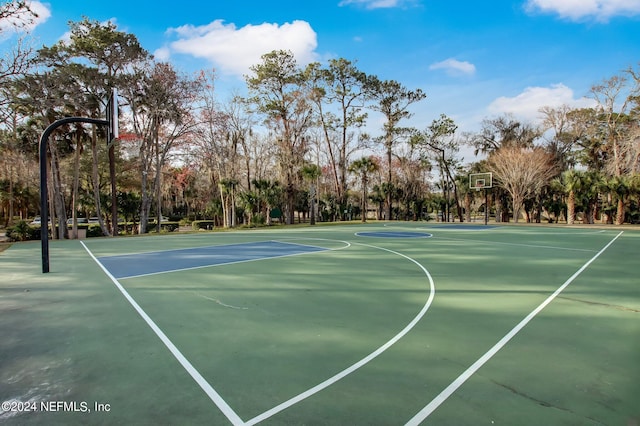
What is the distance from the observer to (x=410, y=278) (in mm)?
7574

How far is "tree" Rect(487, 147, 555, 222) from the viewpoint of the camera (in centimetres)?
3039

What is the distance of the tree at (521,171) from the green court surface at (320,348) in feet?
83.0

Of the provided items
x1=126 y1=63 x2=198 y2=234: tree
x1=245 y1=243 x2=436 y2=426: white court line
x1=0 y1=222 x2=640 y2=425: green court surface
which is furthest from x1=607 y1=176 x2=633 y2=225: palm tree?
x1=126 y1=63 x2=198 y2=234: tree

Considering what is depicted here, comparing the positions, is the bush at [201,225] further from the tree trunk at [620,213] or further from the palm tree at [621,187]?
the tree trunk at [620,213]

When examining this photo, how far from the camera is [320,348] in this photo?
12.9ft

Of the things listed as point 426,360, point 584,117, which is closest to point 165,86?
point 426,360

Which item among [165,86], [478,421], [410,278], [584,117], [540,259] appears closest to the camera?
[478,421]

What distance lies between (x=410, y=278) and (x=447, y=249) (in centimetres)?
554

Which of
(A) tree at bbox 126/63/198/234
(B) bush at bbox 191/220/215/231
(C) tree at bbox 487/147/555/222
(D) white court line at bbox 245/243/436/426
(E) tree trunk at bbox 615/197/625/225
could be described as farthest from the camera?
(B) bush at bbox 191/220/215/231

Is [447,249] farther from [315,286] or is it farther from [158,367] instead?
[158,367]

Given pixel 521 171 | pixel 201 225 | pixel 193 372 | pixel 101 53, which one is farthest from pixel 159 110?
pixel 521 171

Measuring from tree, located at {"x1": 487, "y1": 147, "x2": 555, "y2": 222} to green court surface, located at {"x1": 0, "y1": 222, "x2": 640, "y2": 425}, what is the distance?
83.0 ft

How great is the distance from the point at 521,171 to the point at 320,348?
1290 inches

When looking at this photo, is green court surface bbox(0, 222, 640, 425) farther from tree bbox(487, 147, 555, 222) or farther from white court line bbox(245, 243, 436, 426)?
tree bbox(487, 147, 555, 222)
